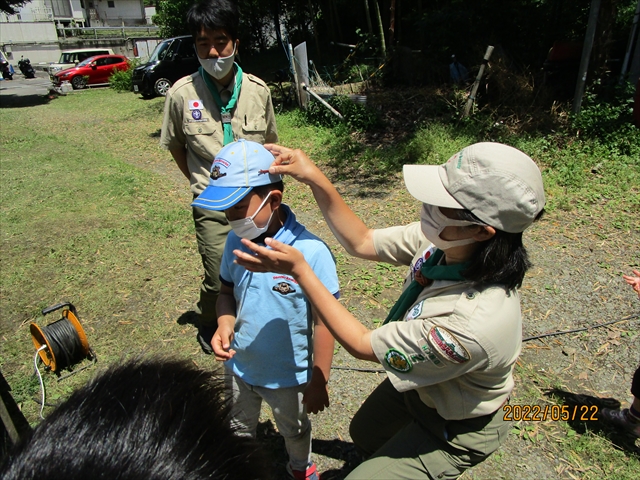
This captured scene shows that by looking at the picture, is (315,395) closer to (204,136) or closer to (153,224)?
(204,136)

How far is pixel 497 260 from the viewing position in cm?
139

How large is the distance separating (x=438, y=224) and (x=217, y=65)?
6.86ft

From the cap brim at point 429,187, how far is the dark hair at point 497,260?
7 centimetres

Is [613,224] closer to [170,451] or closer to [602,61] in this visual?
[602,61]

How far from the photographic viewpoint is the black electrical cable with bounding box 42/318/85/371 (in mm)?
3094

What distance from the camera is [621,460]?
8.15 ft

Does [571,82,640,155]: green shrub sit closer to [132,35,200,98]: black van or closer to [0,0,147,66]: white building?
[132,35,200,98]: black van

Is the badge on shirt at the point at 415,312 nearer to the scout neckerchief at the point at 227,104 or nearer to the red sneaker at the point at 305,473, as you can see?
the red sneaker at the point at 305,473

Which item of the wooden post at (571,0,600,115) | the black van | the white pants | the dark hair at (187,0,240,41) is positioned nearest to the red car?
the black van

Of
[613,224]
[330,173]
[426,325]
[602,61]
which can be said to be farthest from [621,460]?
[602,61]

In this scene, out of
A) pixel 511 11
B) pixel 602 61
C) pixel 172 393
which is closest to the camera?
pixel 172 393

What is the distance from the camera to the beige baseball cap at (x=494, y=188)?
1.31 meters

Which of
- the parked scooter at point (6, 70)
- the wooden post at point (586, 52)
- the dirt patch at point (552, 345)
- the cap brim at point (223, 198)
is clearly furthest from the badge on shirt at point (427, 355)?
the parked scooter at point (6, 70)

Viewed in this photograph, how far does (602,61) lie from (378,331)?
7.55m
